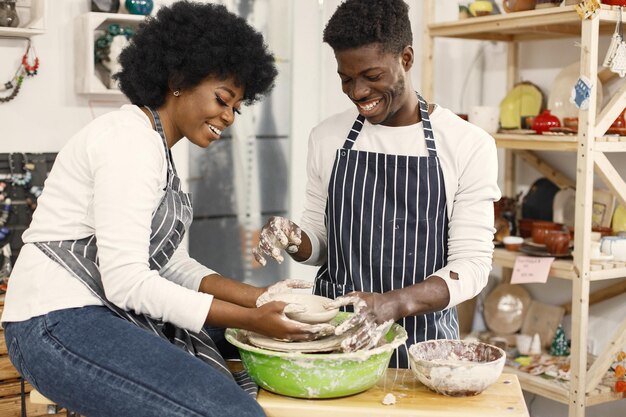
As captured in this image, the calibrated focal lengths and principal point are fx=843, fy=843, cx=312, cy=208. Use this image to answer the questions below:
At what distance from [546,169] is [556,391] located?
100cm

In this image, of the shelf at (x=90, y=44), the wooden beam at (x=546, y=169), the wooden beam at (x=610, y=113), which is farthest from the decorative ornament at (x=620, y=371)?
the shelf at (x=90, y=44)

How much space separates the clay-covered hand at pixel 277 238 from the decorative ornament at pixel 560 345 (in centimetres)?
171

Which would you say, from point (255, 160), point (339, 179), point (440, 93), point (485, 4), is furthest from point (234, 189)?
point (339, 179)

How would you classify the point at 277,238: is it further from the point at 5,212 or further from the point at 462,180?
the point at 5,212

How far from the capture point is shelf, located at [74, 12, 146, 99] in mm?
3232

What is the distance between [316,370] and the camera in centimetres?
164

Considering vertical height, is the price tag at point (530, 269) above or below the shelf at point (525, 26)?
below

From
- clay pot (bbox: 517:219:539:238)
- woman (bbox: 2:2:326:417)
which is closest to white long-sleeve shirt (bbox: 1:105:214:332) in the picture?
woman (bbox: 2:2:326:417)

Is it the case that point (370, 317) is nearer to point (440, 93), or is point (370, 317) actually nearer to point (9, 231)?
point (9, 231)

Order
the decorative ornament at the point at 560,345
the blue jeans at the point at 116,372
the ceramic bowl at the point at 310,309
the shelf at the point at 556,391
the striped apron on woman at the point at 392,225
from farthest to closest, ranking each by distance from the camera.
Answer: the decorative ornament at the point at 560,345 < the shelf at the point at 556,391 < the striped apron on woman at the point at 392,225 < the ceramic bowl at the point at 310,309 < the blue jeans at the point at 116,372

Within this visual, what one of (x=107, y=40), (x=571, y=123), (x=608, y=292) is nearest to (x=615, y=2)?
(x=571, y=123)

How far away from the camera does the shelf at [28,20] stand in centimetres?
310

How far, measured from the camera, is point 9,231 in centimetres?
324

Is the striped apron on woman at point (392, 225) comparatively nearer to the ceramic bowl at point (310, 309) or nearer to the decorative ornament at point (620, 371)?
the ceramic bowl at point (310, 309)
